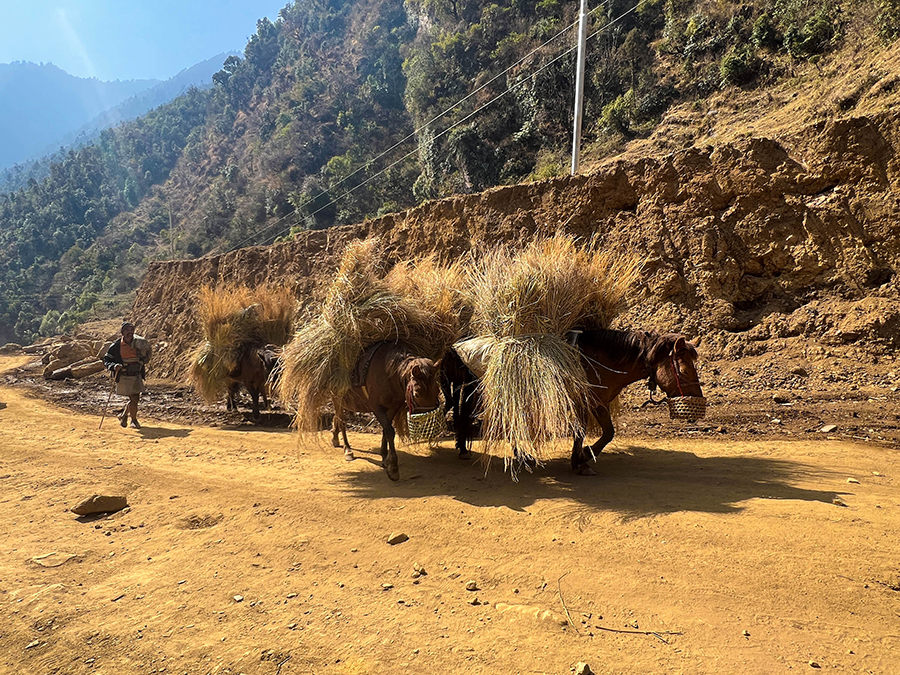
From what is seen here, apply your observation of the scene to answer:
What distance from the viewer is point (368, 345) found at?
204 inches

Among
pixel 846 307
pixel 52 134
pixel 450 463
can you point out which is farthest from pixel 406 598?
pixel 52 134

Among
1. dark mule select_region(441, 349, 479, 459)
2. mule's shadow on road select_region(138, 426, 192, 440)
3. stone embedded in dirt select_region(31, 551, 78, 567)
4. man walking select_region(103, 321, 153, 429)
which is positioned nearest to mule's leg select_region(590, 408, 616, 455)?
dark mule select_region(441, 349, 479, 459)

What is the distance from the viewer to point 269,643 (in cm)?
239

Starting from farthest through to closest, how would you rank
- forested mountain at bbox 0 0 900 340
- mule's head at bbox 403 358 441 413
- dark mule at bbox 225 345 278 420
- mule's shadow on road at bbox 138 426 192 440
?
1. forested mountain at bbox 0 0 900 340
2. dark mule at bbox 225 345 278 420
3. mule's shadow on road at bbox 138 426 192 440
4. mule's head at bbox 403 358 441 413

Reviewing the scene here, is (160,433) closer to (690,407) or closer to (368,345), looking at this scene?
(368,345)

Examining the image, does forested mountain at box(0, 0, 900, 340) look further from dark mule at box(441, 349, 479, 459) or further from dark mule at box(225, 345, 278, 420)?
dark mule at box(225, 345, 278, 420)

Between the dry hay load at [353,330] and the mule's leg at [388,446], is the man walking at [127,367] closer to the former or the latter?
the dry hay load at [353,330]

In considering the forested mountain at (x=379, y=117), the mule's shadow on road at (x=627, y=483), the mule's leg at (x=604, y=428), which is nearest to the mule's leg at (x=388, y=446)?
the mule's shadow on road at (x=627, y=483)

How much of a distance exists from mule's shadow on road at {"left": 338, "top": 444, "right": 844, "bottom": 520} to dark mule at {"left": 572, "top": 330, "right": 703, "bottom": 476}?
364mm

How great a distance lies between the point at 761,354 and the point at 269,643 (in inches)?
290

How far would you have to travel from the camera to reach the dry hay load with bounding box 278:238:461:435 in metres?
5.12

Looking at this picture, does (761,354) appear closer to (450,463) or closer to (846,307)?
(846,307)

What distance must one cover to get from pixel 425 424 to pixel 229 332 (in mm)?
6162

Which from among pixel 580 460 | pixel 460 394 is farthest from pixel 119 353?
pixel 580 460
